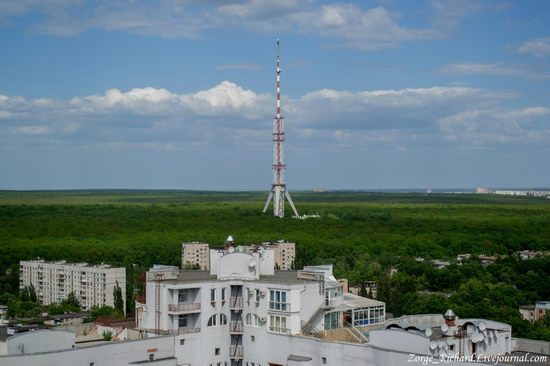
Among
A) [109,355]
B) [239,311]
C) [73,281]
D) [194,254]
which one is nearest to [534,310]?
[73,281]

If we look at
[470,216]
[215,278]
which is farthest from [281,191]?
[215,278]

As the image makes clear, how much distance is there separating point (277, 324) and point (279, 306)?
1.83 feet

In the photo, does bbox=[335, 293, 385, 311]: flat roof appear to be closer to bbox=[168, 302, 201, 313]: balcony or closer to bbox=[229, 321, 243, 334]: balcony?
bbox=[229, 321, 243, 334]: balcony

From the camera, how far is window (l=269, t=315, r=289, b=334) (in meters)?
27.7

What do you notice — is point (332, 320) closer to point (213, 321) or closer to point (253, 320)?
point (253, 320)

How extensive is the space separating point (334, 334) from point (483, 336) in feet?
18.0

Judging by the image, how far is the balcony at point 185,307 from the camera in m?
27.6

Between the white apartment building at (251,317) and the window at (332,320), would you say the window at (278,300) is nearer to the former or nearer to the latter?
the white apartment building at (251,317)

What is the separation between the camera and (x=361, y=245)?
4122 inches

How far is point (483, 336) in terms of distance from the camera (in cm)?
2430

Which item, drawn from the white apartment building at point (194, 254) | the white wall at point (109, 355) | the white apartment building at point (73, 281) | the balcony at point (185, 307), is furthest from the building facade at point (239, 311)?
the white apartment building at point (194, 254)

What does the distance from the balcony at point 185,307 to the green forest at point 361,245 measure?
23058 mm

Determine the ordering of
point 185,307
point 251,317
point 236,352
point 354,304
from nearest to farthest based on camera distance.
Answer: point 185,307
point 251,317
point 236,352
point 354,304

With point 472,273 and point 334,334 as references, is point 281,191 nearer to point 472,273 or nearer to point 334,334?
point 472,273
